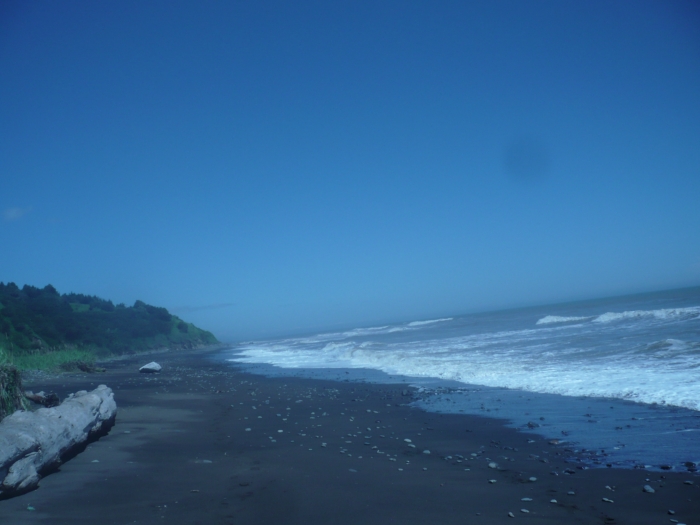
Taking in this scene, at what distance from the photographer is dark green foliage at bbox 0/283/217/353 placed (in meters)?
28.0

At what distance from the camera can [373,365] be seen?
21328 mm

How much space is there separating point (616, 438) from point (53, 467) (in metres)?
8.10

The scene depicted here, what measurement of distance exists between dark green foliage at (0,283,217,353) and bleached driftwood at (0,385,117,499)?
59.1 feet

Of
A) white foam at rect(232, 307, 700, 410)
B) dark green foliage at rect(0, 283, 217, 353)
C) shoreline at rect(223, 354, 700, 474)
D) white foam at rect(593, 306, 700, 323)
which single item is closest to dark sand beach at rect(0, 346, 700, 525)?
shoreline at rect(223, 354, 700, 474)

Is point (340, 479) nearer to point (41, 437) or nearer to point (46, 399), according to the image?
point (41, 437)

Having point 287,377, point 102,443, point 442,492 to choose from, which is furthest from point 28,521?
point 287,377

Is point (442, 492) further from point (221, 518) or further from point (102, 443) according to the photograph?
point (102, 443)

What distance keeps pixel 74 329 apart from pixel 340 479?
3623 cm

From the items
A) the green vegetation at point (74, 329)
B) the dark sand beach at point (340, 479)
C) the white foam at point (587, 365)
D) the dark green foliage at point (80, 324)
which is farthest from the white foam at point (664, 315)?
the dark green foliage at point (80, 324)

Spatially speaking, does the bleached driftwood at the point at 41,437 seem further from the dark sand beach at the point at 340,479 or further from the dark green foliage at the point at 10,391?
the dark green foliage at the point at 10,391

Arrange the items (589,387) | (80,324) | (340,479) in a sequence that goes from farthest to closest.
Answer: (80,324), (589,387), (340,479)

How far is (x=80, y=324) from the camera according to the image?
37.2 m

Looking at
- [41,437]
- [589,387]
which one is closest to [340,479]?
[41,437]

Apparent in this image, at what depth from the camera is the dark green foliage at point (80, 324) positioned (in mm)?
27984
